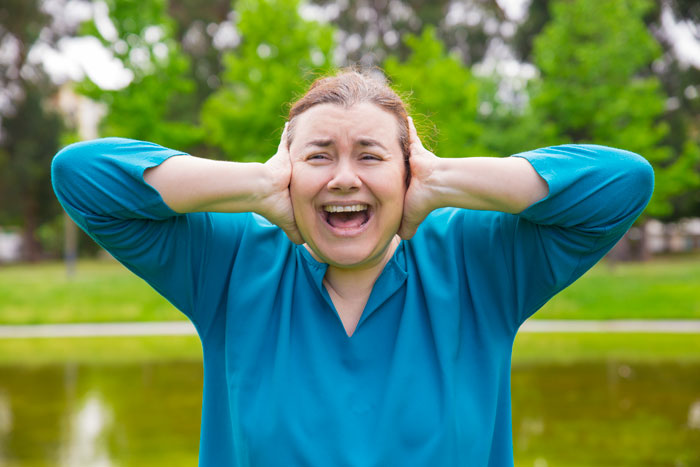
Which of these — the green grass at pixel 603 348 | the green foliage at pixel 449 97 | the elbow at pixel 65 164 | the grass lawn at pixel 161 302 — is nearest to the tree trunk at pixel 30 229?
the grass lawn at pixel 161 302

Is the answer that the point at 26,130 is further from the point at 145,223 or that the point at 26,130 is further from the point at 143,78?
the point at 145,223

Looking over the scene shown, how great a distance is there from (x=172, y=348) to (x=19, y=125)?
25.2 meters

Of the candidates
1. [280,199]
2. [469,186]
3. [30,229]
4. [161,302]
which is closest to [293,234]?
[280,199]

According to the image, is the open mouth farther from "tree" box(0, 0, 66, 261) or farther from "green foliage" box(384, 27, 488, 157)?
"tree" box(0, 0, 66, 261)

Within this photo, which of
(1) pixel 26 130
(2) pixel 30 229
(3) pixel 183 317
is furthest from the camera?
(2) pixel 30 229

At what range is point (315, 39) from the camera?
1498 centimetres

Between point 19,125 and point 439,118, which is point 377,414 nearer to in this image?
point 439,118

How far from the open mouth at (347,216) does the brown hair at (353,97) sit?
0.15 metres

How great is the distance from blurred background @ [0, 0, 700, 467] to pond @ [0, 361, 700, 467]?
0.08 ft

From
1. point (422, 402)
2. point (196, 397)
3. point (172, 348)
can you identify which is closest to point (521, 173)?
point (422, 402)

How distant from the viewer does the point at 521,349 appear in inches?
308

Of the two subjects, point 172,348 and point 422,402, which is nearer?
point 422,402

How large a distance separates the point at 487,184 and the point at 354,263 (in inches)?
13.7

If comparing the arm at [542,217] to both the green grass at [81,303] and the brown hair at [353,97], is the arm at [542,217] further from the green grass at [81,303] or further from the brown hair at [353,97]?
the green grass at [81,303]
